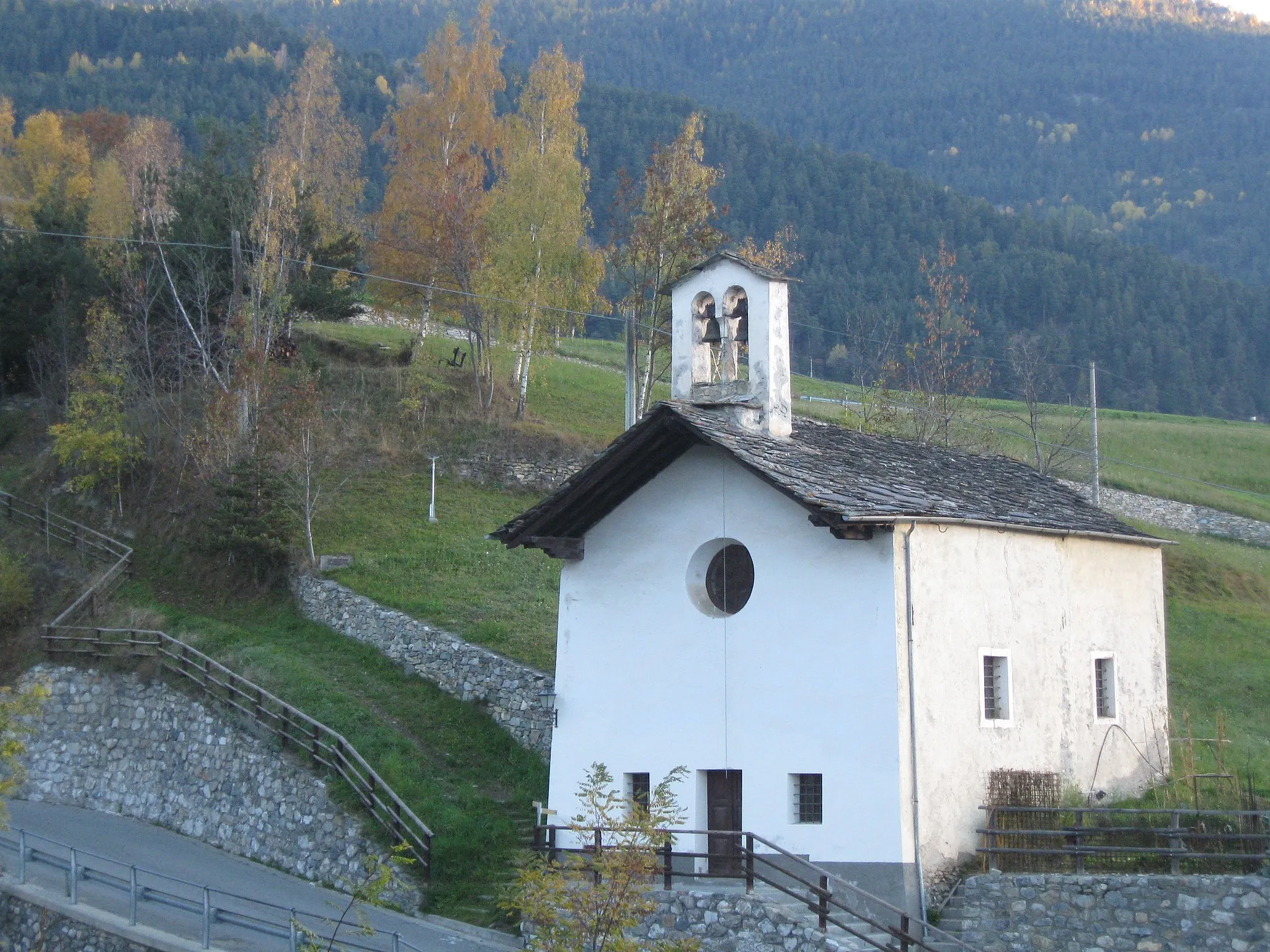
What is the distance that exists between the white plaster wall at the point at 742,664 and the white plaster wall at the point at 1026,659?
50 cm

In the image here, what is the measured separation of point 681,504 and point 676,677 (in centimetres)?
241

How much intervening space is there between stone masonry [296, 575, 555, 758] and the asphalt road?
4705mm

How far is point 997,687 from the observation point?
19.9 meters

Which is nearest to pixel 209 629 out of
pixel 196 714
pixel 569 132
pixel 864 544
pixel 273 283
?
pixel 196 714

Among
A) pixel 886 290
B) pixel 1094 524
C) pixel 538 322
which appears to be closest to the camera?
pixel 1094 524

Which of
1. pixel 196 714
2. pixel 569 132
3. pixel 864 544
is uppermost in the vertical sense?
pixel 569 132

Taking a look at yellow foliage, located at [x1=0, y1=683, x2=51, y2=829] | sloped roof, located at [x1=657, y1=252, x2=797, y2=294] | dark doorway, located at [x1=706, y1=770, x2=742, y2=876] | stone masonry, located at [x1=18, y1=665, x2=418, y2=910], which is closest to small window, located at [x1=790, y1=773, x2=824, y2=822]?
dark doorway, located at [x1=706, y1=770, x2=742, y2=876]

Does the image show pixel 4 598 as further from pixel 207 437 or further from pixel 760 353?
pixel 760 353

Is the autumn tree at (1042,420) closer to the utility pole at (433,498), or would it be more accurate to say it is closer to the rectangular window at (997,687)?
the rectangular window at (997,687)

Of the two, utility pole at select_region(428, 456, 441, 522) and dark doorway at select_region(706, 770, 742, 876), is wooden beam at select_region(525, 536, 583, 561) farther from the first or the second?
utility pole at select_region(428, 456, 441, 522)

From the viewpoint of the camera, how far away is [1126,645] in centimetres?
2267

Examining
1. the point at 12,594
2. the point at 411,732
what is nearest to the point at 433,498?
the point at 12,594

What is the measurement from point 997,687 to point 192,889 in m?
12.4

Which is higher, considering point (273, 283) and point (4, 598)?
point (273, 283)
